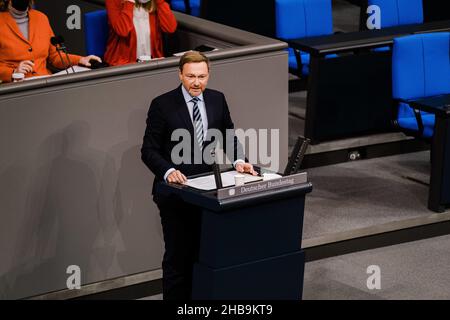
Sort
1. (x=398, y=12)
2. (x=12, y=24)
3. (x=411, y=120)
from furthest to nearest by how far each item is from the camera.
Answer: (x=398, y=12) → (x=411, y=120) → (x=12, y=24)

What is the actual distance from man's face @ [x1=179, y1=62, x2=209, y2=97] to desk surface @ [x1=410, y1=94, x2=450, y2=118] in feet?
8.09

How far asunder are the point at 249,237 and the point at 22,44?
2320 mm

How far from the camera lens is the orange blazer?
6.43 m

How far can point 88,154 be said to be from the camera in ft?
19.3

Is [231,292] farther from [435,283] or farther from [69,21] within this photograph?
[69,21]

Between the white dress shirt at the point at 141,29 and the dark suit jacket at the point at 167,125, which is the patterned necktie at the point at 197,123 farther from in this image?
the white dress shirt at the point at 141,29

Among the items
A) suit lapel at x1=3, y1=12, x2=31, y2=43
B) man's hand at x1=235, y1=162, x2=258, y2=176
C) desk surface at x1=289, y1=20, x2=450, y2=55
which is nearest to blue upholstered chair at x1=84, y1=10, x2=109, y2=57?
suit lapel at x1=3, y1=12, x2=31, y2=43

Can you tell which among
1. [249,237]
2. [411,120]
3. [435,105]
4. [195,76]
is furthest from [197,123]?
[411,120]

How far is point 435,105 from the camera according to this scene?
7.19 m

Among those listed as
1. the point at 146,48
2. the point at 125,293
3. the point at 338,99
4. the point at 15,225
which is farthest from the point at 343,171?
the point at 15,225

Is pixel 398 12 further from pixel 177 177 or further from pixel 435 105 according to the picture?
pixel 177 177

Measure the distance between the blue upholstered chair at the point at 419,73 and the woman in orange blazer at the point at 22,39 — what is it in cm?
218

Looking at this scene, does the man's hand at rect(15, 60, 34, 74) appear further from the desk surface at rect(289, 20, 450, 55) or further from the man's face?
the desk surface at rect(289, 20, 450, 55)
